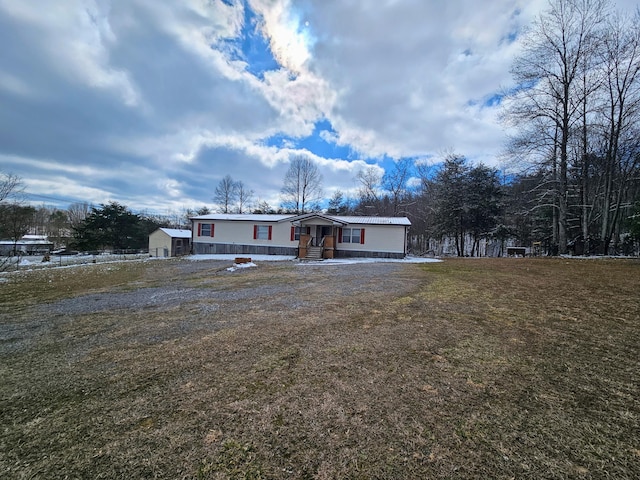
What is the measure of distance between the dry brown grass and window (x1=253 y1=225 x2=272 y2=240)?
1604 cm

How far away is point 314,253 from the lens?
18.9 m

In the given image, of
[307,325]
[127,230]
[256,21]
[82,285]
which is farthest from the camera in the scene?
[127,230]

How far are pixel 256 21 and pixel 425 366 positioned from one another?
14.0 meters

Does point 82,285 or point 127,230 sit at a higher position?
point 127,230

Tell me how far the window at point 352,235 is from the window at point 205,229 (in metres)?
11.1

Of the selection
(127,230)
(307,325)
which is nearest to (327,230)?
(307,325)

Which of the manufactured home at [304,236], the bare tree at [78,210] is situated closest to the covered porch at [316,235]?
the manufactured home at [304,236]

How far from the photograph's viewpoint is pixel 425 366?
132 inches

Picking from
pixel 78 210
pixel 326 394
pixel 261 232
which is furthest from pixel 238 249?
pixel 78 210

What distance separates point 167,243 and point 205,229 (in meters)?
7.31

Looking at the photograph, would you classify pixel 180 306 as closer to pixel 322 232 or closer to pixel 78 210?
pixel 322 232

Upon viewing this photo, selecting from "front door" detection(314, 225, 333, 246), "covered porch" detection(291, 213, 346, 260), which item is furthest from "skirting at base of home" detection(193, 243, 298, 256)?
"front door" detection(314, 225, 333, 246)

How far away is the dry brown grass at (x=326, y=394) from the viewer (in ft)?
6.49

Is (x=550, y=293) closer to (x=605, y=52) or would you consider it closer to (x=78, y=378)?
(x=78, y=378)
